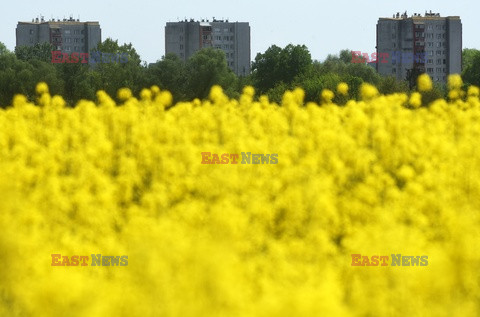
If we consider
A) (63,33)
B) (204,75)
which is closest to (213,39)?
(63,33)

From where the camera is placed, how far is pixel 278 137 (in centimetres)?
1069

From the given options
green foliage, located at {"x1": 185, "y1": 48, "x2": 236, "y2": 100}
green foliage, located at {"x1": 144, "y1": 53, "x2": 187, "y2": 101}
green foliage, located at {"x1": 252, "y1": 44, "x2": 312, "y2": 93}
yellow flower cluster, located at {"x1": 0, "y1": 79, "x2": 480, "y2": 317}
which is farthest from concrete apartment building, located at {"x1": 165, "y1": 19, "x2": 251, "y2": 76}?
yellow flower cluster, located at {"x1": 0, "y1": 79, "x2": 480, "y2": 317}

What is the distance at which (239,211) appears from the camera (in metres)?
5.64

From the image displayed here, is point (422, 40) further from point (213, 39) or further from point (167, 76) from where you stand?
point (167, 76)

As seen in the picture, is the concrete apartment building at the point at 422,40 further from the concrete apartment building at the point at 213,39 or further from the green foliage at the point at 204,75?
the green foliage at the point at 204,75

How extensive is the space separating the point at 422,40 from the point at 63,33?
35.9 metres

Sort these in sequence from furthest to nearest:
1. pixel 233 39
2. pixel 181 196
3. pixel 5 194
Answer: pixel 233 39, pixel 181 196, pixel 5 194

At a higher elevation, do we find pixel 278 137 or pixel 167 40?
pixel 167 40

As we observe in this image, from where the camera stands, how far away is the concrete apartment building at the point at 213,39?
91.1 metres

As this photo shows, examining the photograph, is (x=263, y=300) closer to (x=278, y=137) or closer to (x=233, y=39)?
(x=278, y=137)

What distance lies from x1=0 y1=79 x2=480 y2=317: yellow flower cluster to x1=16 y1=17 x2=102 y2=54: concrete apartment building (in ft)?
284

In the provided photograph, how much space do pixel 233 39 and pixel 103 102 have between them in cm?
8735

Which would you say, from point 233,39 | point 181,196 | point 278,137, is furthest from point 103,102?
point 233,39

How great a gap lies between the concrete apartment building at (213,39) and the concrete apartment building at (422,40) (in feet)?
44.3
